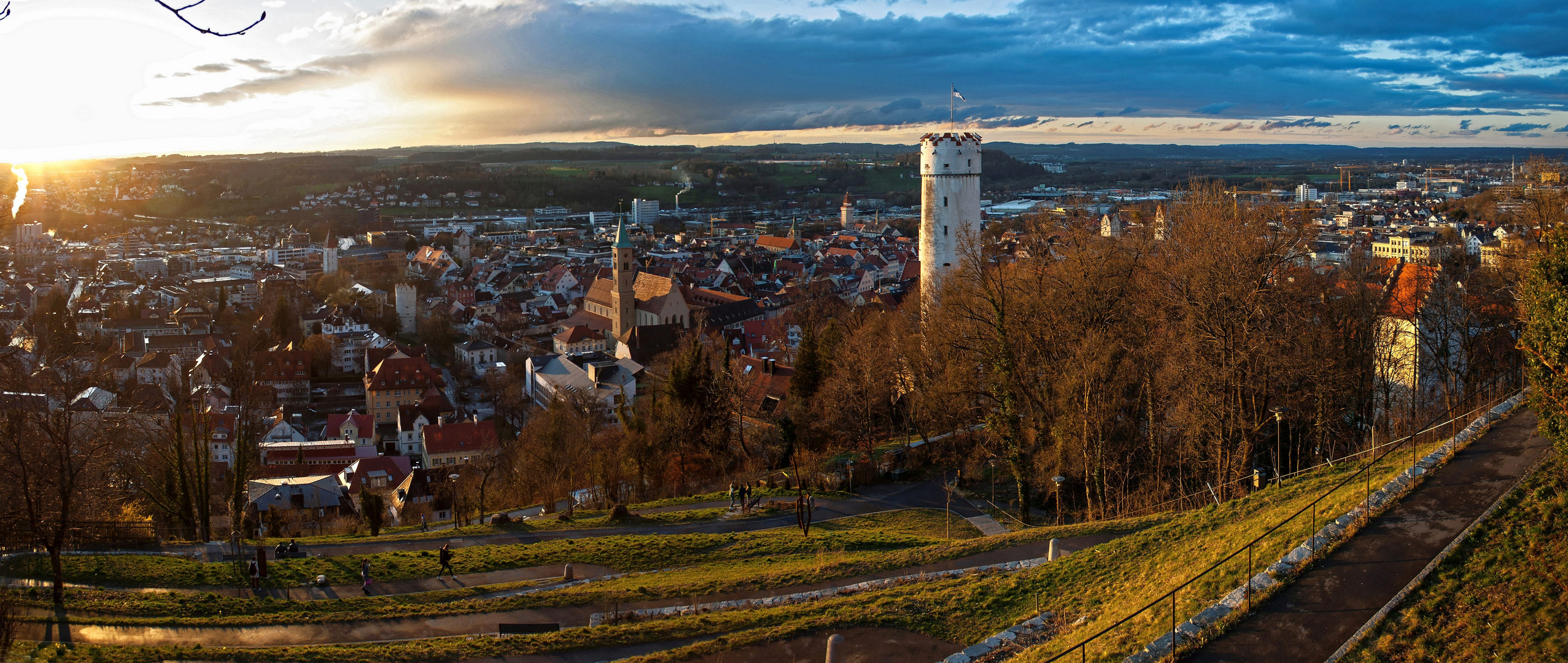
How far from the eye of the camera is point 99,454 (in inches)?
682

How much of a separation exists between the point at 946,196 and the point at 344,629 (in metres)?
22.0

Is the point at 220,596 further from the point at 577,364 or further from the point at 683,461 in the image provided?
the point at 577,364

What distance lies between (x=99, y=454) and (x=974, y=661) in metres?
15.4

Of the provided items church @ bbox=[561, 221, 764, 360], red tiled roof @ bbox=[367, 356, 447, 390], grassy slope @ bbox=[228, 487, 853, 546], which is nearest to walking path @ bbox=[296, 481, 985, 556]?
grassy slope @ bbox=[228, 487, 853, 546]

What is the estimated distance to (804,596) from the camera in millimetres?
13211

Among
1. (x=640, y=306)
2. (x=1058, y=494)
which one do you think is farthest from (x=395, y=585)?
(x=640, y=306)

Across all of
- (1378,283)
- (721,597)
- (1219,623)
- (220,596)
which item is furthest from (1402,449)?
(220,596)

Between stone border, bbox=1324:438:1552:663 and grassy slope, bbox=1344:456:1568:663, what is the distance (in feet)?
0.14

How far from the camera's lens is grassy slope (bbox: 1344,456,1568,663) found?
26.9 ft

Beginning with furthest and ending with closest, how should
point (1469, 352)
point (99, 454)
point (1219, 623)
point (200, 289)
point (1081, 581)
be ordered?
point (200, 289) → point (1469, 352) → point (99, 454) → point (1081, 581) → point (1219, 623)

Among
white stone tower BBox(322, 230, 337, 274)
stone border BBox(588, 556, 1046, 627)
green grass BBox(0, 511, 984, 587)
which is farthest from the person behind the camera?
white stone tower BBox(322, 230, 337, 274)

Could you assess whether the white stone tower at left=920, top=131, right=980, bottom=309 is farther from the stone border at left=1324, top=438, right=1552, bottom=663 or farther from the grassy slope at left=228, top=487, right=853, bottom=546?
the stone border at left=1324, top=438, right=1552, bottom=663

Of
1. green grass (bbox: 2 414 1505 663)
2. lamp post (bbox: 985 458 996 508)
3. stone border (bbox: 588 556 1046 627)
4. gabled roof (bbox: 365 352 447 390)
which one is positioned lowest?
gabled roof (bbox: 365 352 447 390)

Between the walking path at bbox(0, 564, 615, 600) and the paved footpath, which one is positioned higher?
the paved footpath
